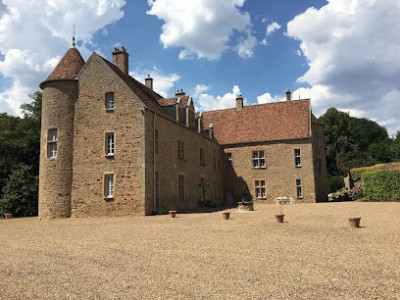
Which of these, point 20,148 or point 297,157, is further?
point 297,157


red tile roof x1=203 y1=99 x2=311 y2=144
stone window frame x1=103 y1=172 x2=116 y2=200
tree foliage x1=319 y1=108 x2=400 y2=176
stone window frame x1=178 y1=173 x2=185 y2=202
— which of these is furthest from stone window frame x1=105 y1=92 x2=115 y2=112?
tree foliage x1=319 y1=108 x2=400 y2=176

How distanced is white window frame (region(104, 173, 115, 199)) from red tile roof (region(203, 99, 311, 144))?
14503mm

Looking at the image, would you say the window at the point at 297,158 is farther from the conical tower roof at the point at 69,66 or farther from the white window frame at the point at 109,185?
the conical tower roof at the point at 69,66

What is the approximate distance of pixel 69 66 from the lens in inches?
783

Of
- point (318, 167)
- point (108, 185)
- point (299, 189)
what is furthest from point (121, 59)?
point (318, 167)

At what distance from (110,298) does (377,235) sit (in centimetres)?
834

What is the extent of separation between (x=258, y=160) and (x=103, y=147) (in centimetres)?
1540

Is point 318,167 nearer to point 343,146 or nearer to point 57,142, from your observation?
point 343,146

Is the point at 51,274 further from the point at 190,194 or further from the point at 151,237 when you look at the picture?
the point at 190,194

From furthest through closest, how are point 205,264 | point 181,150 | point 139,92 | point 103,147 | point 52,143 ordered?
A: 1. point 181,150
2. point 139,92
3. point 52,143
4. point 103,147
5. point 205,264

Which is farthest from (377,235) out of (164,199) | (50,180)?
(50,180)

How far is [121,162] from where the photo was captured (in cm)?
1777

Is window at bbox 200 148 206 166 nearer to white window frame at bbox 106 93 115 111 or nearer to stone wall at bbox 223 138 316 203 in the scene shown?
stone wall at bbox 223 138 316 203

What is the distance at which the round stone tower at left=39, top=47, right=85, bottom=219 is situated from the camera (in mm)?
18219
